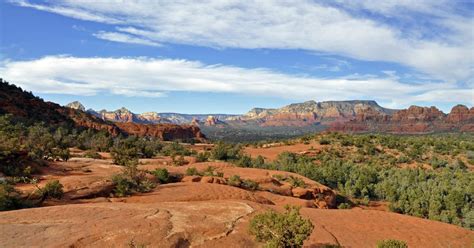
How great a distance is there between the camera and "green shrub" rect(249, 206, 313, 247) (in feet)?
35.4

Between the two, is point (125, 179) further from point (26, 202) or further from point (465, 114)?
point (465, 114)

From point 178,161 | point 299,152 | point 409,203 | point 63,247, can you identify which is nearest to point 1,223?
point 63,247

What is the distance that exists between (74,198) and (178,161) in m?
17.7

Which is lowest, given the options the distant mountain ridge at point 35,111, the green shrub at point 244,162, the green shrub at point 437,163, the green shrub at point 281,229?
the green shrub at point 437,163

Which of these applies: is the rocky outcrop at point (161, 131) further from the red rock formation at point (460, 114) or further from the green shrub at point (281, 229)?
the red rock formation at point (460, 114)

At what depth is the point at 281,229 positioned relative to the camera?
11000 mm

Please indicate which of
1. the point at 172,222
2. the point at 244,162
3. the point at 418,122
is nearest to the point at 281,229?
the point at 172,222

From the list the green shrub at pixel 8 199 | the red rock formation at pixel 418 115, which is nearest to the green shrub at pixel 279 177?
the green shrub at pixel 8 199

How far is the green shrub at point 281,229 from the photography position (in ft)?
35.4

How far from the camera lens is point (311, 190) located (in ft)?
90.6

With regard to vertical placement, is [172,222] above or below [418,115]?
below

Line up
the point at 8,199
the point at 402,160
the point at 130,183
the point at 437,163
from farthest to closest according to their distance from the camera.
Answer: the point at 402,160
the point at 437,163
the point at 130,183
the point at 8,199

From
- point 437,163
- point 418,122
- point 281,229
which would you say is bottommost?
point 437,163

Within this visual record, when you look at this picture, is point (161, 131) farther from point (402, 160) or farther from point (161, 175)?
point (161, 175)
